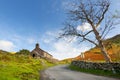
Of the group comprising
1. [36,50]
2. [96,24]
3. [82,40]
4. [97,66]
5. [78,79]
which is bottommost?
[78,79]

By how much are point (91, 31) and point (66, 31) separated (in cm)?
428

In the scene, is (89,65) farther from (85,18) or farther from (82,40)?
(85,18)

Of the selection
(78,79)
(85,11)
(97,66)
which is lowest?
(78,79)

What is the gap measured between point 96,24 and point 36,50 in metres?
87.0

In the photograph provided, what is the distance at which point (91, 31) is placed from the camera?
3612 centimetres

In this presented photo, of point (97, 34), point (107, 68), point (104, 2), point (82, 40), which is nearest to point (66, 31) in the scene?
point (82, 40)

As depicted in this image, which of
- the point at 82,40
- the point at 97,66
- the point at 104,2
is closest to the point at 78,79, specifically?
the point at 97,66

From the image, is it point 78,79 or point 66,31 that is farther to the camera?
point 66,31

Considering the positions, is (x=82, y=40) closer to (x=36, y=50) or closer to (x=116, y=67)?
(x=116, y=67)

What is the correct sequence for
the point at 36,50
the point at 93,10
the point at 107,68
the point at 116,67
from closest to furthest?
the point at 116,67 → the point at 107,68 → the point at 93,10 → the point at 36,50

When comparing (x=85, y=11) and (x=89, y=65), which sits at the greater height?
(x=85, y=11)

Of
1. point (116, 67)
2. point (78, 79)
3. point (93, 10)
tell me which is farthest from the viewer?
point (93, 10)

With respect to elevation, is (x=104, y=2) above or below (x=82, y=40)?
above

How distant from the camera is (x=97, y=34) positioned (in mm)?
35062
